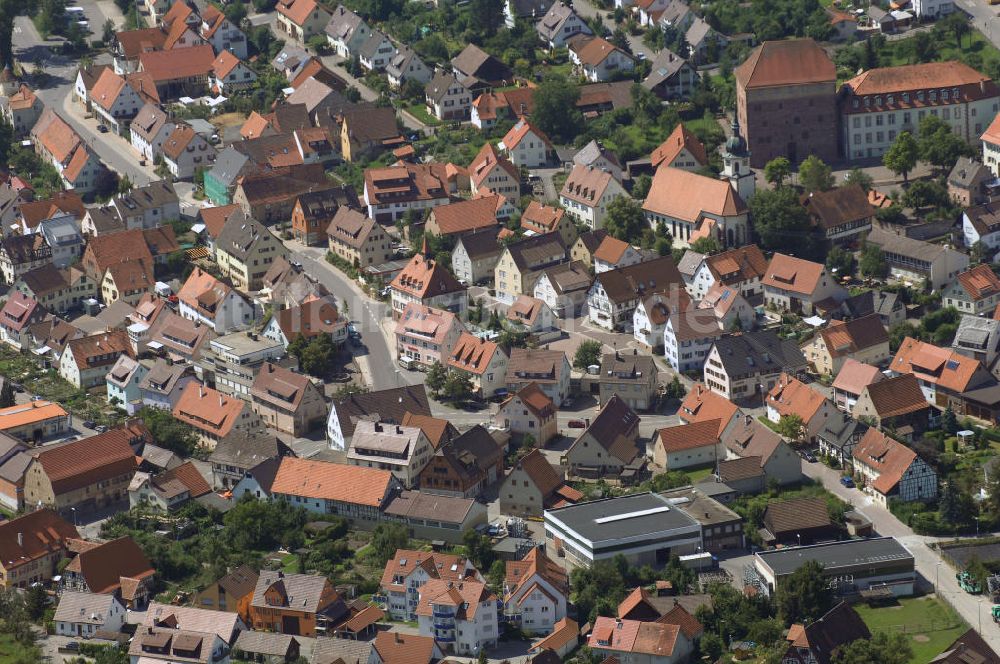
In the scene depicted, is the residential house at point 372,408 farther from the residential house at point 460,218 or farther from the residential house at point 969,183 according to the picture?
the residential house at point 969,183

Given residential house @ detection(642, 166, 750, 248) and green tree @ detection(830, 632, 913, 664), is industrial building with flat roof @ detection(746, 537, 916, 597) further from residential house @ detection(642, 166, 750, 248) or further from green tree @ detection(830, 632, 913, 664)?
residential house @ detection(642, 166, 750, 248)

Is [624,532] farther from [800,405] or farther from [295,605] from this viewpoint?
[800,405]

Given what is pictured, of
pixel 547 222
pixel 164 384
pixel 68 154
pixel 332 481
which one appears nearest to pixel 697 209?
pixel 547 222

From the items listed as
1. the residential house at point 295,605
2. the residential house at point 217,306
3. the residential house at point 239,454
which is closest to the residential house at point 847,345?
the residential house at point 239,454

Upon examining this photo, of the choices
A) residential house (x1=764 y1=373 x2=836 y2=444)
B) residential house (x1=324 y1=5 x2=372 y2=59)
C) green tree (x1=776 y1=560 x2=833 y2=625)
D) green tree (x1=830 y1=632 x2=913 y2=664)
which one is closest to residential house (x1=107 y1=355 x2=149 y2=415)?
residential house (x1=764 y1=373 x2=836 y2=444)

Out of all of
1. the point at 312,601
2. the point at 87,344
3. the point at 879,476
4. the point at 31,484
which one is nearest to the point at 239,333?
the point at 87,344

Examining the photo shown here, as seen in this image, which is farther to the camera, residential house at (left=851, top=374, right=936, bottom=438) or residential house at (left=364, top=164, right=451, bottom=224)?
residential house at (left=364, top=164, right=451, bottom=224)

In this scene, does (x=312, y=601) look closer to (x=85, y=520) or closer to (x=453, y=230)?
(x=85, y=520)
